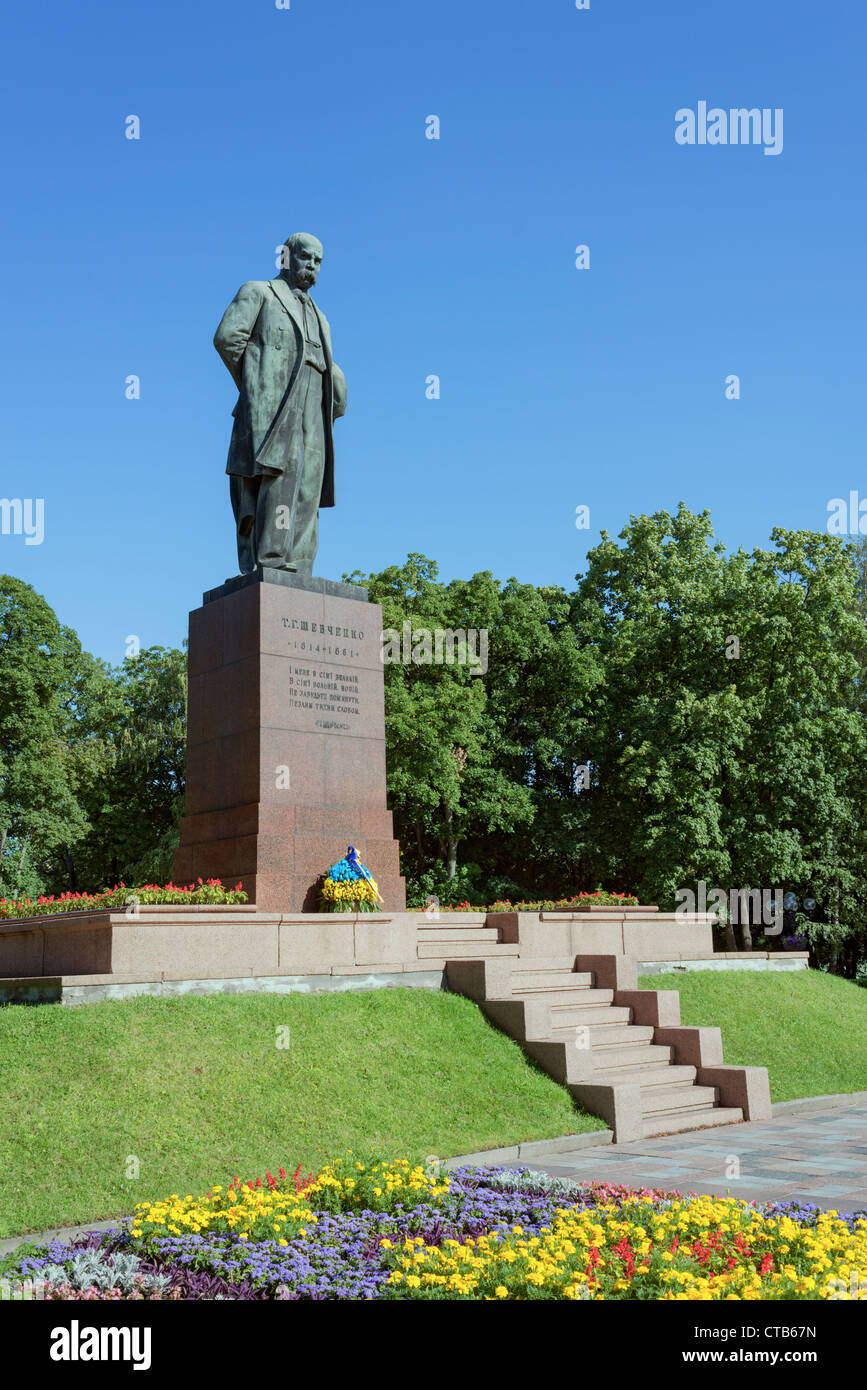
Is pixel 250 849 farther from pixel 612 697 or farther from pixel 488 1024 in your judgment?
pixel 612 697

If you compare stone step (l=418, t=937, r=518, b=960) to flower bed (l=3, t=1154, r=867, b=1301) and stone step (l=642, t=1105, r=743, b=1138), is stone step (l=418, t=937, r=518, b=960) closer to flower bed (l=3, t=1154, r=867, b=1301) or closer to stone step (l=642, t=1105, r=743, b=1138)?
stone step (l=642, t=1105, r=743, b=1138)

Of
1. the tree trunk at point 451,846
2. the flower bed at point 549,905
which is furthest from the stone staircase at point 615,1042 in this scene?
the tree trunk at point 451,846

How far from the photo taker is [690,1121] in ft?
39.4

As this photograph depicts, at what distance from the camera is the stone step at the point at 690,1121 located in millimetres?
11547

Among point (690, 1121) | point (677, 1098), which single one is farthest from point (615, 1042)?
point (690, 1121)

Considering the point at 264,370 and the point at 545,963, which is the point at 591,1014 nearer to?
the point at 545,963

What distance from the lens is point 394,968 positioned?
12.7 meters

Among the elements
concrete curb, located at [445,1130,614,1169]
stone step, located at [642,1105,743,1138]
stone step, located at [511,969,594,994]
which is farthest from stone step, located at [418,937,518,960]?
concrete curb, located at [445,1130,614,1169]

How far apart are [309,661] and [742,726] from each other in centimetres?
A: 1741

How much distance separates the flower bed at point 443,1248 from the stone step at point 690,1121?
4.32m

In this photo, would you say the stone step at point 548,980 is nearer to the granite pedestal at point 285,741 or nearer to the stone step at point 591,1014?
the stone step at point 591,1014

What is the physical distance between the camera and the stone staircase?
11.6 meters

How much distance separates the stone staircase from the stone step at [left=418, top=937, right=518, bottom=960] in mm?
41
